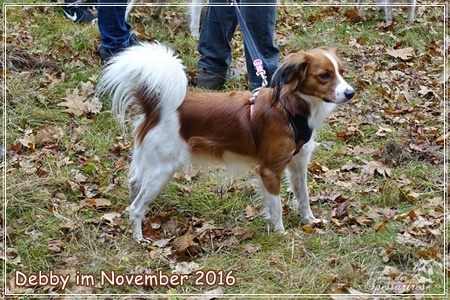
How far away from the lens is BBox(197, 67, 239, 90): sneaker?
532cm

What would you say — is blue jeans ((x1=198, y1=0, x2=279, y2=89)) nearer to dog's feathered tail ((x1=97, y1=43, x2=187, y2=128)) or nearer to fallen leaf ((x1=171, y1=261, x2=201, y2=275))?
dog's feathered tail ((x1=97, y1=43, x2=187, y2=128))

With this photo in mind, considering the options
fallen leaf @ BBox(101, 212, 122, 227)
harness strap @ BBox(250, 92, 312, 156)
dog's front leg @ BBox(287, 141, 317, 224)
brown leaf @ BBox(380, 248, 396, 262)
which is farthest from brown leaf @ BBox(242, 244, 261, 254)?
fallen leaf @ BBox(101, 212, 122, 227)

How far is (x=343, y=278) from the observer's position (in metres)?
2.95

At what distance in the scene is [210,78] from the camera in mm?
5320

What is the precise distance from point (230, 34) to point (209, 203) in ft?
6.99

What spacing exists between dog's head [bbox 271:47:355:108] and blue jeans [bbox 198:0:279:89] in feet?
5.02

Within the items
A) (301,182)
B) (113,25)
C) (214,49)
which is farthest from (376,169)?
(113,25)

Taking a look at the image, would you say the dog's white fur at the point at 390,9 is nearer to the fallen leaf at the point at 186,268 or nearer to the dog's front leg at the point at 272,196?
the dog's front leg at the point at 272,196

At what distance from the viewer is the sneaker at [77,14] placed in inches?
259

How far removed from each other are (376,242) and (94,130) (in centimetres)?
252

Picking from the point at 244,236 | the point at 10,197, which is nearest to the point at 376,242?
the point at 244,236

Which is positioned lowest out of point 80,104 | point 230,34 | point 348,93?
point 80,104

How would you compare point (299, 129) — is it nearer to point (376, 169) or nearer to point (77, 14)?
point (376, 169)

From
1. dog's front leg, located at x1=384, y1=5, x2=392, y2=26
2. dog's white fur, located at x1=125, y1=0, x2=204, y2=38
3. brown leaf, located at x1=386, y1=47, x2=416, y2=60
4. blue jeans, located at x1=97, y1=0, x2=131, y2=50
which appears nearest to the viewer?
blue jeans, located at x1=97, y1=0, x2=131, y2=50
